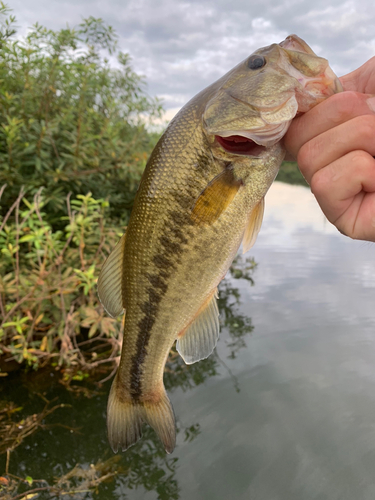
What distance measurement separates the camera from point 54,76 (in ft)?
16.8

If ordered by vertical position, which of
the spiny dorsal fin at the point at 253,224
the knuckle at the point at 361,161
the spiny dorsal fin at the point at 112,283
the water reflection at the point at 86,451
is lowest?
the water reflection at the point at 86,451

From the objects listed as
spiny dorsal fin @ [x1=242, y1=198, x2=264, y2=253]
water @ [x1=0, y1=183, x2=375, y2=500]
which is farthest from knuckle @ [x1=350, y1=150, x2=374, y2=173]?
water @ [x1=0, y1=183, x2=375, y2=500]

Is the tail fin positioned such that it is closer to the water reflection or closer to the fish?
the fish

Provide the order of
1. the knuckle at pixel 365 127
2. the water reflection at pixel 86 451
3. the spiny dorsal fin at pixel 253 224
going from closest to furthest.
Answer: the knuckle at pixel 365 127 < the spiny dorsal fin at pixel 253 224 < the water reflection at pixel 86 451

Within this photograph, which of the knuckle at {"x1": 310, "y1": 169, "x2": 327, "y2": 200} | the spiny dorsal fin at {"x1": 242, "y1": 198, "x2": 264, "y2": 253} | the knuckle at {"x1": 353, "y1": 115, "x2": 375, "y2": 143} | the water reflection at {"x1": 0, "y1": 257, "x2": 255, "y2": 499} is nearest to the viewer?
the knuckle at {"x1": 353, "y1": 115, "x2": 375, "y2": 143}

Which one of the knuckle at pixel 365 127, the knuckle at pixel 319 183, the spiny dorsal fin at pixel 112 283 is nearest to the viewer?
the knuckle at pixel 365 127

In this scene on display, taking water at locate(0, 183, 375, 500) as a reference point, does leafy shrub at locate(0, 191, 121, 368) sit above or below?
above

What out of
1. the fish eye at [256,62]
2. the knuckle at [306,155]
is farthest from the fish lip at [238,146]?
the fish eye at [256,62]

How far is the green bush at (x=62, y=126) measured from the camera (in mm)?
4668

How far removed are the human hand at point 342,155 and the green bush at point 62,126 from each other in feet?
11.3

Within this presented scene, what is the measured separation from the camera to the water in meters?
3.44

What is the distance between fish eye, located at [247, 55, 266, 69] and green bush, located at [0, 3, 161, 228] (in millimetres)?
3256

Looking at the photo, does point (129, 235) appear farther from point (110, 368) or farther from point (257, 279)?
point (257, 279)

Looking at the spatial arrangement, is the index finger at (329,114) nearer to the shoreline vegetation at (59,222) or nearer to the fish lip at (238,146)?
the fish lip at (238,146)
